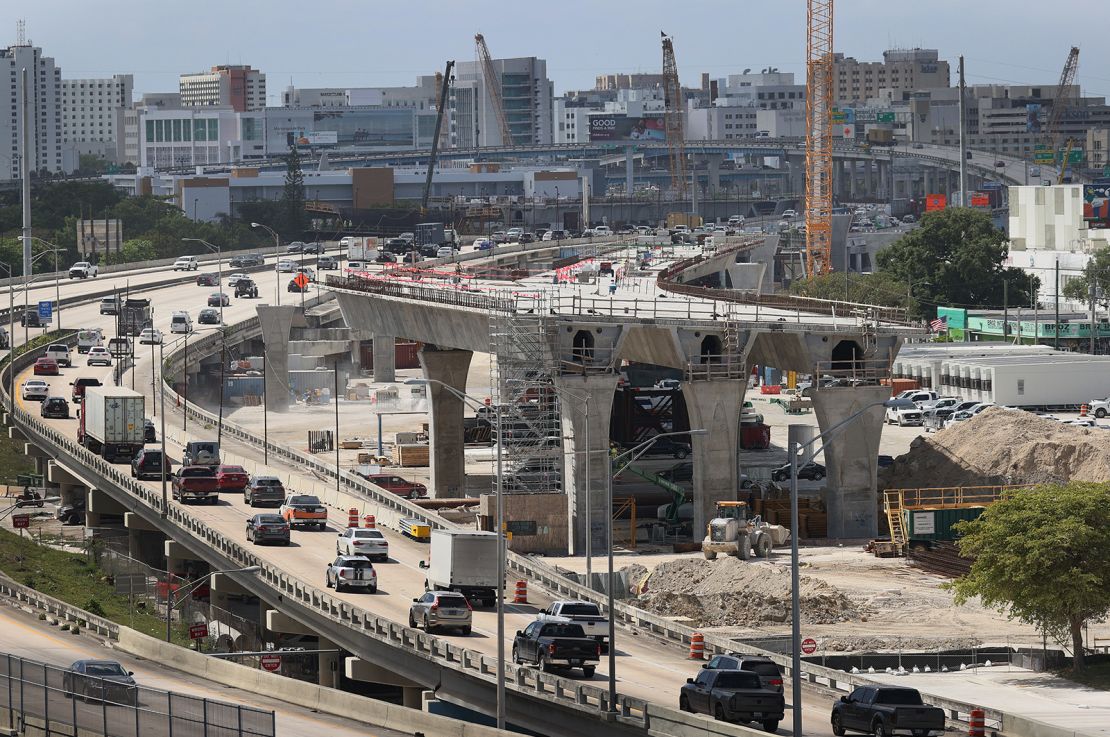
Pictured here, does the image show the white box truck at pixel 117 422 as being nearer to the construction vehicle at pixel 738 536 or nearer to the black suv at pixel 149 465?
the black suv at pixel 149 465

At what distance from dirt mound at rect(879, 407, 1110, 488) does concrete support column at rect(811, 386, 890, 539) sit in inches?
Result: 214

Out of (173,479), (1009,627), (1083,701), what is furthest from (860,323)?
(1083,701)

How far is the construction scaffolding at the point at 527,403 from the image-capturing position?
92.6 m

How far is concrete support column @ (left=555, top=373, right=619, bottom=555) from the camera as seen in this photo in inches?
3511

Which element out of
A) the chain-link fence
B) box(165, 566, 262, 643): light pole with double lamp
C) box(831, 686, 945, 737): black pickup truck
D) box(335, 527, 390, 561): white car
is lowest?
box(165, 566, 262, 643): light pole with double lamp

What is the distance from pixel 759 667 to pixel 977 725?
16.8ft

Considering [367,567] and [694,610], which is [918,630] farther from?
[367,567]

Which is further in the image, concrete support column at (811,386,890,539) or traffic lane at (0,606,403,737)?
concrete support column at (811,386,890,539)

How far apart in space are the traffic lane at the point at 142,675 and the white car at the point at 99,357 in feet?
275

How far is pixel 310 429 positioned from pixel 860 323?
5572cm

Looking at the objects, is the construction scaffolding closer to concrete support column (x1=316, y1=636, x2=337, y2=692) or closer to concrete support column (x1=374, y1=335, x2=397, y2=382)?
concrete support column (x1=316, y1=636, x2=337, y2=692)

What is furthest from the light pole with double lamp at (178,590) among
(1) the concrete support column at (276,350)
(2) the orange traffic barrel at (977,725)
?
(1) the concrete support column at (276,350)

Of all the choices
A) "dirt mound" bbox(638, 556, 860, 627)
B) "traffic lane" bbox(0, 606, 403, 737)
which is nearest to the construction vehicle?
"dirt mound" bbox(638, 556, 860, 627)

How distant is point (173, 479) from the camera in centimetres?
9569
